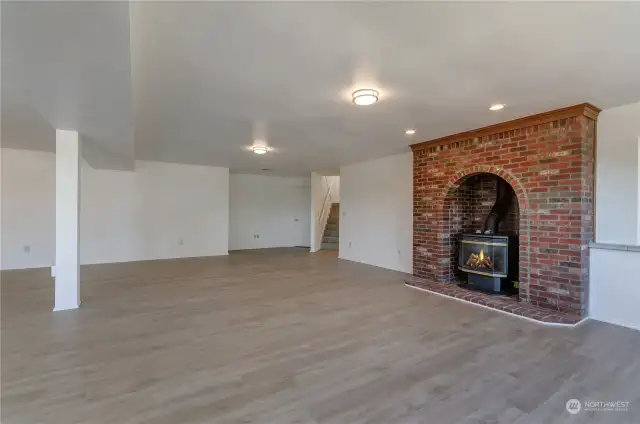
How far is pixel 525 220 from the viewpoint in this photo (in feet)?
13.4

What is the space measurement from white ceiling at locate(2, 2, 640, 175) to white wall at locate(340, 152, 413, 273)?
2215mm

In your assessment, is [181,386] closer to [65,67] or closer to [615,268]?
[65,67]

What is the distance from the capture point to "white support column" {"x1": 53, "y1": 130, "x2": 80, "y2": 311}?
3.90m

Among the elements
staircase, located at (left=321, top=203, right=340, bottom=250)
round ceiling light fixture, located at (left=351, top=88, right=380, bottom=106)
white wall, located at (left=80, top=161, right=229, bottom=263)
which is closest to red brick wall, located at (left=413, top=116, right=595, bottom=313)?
round ceiling light fixture, located at (left=351, top=88, right=380, bottom=106)

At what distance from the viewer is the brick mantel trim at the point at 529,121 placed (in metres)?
3.56

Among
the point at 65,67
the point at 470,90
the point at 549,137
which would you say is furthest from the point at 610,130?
the point at 65,67

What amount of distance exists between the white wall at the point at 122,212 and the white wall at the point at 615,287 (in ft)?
24.5

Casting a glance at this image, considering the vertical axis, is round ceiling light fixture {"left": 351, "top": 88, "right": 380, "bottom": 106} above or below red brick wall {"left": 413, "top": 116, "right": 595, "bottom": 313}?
above

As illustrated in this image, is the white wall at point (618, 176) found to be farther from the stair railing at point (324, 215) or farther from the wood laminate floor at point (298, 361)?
the stair railing at point (324, 215)

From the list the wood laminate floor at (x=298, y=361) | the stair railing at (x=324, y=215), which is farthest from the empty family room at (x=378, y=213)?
the stair railing at (x=324, y=215)

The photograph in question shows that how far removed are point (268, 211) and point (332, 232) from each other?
2164 mm

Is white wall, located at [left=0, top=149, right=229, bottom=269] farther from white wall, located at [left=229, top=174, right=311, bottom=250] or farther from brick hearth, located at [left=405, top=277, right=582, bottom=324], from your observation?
brick hearth, located at [left=405, top=277, right=582, bottom=324]

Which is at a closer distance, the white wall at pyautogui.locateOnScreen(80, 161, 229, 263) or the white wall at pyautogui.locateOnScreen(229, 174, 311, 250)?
the white wall at pyautogui.locateOnScreen(80, 161, 229, 263)

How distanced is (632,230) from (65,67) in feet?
17.4
